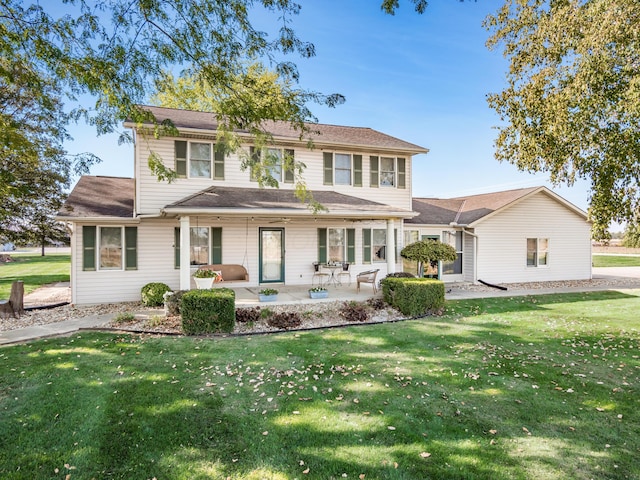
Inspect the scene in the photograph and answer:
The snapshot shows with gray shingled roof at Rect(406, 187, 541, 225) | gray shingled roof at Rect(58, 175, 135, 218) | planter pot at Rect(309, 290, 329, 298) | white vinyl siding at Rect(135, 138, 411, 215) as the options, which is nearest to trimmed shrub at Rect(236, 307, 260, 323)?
planter pot at Rect(309, 290, 329, 298)

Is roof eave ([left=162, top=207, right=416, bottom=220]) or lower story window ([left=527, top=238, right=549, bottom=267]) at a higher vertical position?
roof eave ([left=162, top=207, right=416, bottom=220])

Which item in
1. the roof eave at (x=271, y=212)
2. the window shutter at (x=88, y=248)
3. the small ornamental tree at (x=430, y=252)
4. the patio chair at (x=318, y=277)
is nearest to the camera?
the roof eave at (x=271, y=212)

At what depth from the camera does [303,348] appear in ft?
23.7

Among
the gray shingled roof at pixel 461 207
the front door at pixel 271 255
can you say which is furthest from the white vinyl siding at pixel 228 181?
the gray shingled roof at pixel 461 207

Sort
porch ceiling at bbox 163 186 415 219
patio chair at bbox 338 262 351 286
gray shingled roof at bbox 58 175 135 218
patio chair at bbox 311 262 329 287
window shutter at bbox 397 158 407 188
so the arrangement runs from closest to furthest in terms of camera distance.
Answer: porch ceiling at bbox 163 186 415 219 → gray shingled roof at bbox 58 175 135 218 → patio chair at bbox 338 262 351 286 → patio chair at bbox 311 262 329 287 → window shutter at bbox 397 158 407 188

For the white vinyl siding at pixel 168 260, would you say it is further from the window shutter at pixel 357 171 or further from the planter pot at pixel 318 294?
the planter pot at pixel 318 294

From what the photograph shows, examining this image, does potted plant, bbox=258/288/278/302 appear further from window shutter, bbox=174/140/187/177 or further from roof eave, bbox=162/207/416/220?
window shutter, bbox=174/140/187/177

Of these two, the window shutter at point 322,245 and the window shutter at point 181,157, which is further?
the window shutter at point 322,245

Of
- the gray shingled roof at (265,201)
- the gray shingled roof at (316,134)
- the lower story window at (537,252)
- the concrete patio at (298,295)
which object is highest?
the gray shingled roof at (316,134)

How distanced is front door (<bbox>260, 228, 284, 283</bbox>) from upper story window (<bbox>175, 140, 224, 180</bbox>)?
2.69m

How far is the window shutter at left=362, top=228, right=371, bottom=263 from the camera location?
1477cm

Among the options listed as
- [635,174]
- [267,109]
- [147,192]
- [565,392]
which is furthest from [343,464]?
[147,192]

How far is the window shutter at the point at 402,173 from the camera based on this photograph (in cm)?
1491

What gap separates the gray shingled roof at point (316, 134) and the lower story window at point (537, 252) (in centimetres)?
819
